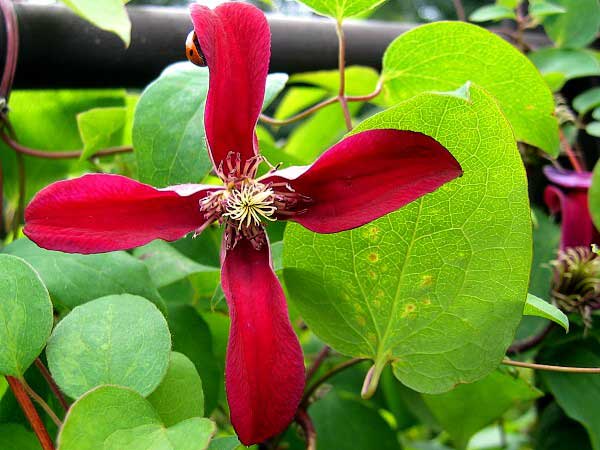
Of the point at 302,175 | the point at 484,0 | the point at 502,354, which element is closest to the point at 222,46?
the point at 302,175

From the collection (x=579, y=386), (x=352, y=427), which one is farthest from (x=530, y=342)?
(x=352, y=427)

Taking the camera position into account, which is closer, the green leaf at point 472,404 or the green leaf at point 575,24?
the green leaf at point 472,404

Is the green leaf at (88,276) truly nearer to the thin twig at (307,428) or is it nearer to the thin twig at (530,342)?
the thin twig at (307,428)

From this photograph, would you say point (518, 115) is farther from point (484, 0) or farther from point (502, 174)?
point (484, 0)

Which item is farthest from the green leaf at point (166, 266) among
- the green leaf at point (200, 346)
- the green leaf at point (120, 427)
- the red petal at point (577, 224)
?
the red petal at point (577, 224)

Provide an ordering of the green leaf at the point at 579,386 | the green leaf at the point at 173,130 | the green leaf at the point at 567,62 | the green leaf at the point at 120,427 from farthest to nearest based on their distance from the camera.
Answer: the green leaf at the point at 567,62 < the green leaf at the point at 579,386 < the green leaf at the point at 173,130 < the green leaf at the point at 120,427

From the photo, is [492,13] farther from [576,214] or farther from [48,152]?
[48,152]

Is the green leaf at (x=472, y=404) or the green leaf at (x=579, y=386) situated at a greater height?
the green leaf at (x=579, y=386)
